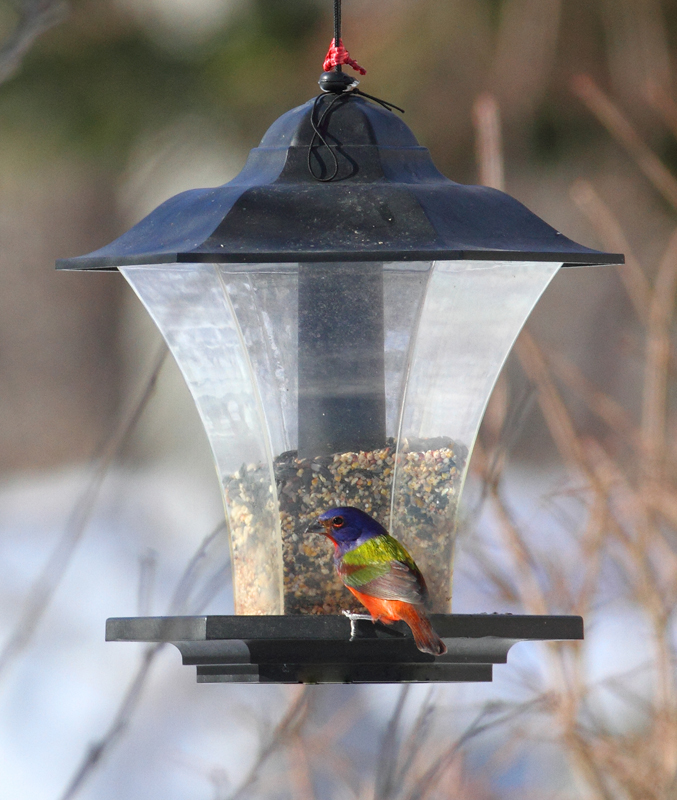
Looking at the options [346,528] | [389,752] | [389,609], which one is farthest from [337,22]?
[389,752]

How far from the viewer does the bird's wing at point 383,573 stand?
1.90m

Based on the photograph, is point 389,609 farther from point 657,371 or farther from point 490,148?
point 490,148

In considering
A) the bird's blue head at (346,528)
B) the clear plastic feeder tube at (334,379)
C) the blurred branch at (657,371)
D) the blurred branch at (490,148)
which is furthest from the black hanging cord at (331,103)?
the blurred branch at (657,371)

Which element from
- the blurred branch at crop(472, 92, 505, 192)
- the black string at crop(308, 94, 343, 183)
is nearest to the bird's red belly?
the black string at crop(308, 94, 343, 183)

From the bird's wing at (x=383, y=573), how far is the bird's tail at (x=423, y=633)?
2 centimetres

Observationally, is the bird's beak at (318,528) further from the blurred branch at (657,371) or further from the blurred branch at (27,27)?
the blurred branch at (657,371)

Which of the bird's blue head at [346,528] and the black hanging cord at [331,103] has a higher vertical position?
the black hanging cord at [331,103]

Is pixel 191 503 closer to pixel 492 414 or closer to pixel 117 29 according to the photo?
pixel 117 29

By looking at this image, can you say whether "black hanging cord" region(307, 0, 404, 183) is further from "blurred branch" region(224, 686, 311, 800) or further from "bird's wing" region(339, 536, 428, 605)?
"blurred branch" region(224, 686, 311, 800)

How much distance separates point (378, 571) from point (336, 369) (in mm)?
390

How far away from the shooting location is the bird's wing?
1898 millimetres

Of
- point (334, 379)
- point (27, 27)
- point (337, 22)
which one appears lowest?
point (334, 379)

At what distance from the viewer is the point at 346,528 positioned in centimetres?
198

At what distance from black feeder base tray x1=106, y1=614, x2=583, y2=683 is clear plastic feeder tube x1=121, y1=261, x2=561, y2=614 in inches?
7.8
